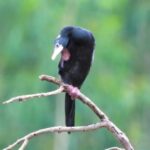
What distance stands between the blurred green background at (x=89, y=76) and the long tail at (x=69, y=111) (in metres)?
6.14

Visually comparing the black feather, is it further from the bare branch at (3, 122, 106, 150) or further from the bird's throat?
the bare branch at (3, 122, 106, 150)

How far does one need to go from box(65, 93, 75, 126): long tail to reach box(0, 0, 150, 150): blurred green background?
20.1 ft

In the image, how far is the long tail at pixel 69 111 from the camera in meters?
2.01

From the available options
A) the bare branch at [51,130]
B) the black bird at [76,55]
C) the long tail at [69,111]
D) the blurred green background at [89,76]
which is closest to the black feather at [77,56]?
the black bird at [76,55]

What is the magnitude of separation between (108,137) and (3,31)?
206 centimetres

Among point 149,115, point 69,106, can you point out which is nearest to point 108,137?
point 149,115

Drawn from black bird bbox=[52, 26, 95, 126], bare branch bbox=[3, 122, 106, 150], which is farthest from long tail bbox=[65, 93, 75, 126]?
bare branch bbox=[3, 122, 106, 150]

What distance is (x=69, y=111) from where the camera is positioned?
6.79ft

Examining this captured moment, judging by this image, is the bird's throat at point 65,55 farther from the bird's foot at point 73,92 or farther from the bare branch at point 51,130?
the bare branch at point 51,130

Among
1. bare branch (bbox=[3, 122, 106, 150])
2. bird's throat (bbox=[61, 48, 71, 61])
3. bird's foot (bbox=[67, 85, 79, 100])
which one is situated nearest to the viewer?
bare branch (bbox=[3, 122, 106, 150])

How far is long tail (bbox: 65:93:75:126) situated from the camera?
201 cm

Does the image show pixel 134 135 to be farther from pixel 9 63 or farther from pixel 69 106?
pixel 69 106

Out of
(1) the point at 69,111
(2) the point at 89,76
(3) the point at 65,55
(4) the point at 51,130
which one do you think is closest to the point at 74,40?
(3) the point at 65,55

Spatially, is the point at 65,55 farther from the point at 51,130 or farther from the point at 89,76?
the point at 89,76
